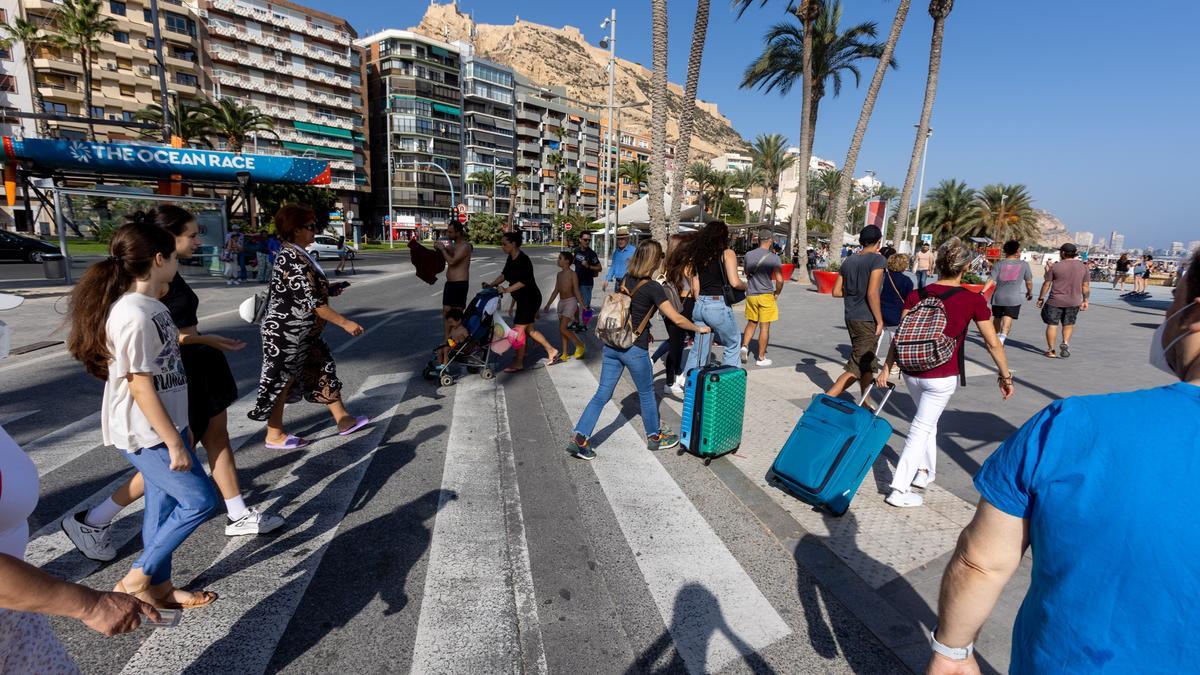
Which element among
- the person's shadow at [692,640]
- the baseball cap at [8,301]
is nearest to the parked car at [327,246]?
the baseball cap at [8,301]

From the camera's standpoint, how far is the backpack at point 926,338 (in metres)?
3.62

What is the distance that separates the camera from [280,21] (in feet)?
202

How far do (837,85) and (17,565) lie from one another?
97.4 feet

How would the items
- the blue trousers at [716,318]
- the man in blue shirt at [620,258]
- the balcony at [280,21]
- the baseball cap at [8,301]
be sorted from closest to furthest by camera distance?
the baseball cap at [8,301]
the blue trousers at [716,318]
the man in blue shirt at [620,258]
the balcony at [280,21]

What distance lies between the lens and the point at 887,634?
8.60ft

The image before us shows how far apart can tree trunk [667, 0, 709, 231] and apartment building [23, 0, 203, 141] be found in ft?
181

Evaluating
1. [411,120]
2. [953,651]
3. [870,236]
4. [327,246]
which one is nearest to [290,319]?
[953,651]

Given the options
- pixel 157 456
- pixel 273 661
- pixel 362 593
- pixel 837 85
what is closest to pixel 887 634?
pixel 362 593

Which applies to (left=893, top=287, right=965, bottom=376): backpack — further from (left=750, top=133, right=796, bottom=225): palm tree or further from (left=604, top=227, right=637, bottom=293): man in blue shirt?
(left=750, top=133, right=796, bottom=225): palm tree

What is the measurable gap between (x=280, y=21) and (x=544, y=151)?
43992 mm

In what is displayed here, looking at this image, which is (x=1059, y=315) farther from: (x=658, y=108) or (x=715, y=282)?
(x=658, y=108)

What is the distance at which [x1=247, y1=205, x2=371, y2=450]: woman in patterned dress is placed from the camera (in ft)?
13.6

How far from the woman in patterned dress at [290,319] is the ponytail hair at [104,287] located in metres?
1.52

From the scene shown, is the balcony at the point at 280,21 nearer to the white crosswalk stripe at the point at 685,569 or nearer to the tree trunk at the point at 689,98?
the tree trunk at the point at 689,98
